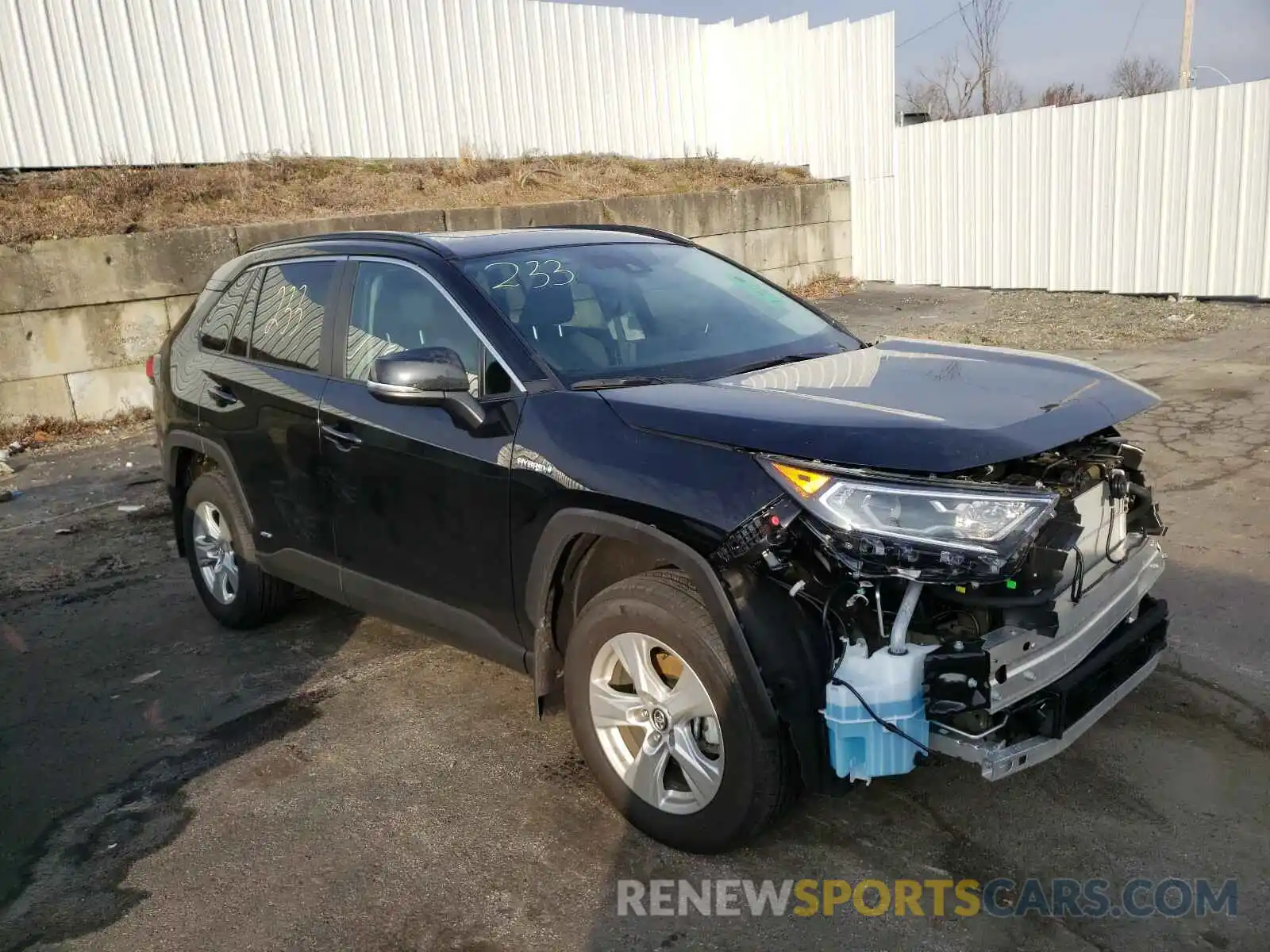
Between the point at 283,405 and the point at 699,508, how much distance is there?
233 cm

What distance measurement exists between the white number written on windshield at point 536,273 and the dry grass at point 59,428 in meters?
7.34

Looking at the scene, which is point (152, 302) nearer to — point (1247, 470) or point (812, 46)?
point (1247, 470)

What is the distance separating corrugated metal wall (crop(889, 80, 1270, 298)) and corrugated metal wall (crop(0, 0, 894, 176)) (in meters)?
1.46

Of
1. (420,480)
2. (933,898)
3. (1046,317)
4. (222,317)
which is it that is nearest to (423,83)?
(1046,317)

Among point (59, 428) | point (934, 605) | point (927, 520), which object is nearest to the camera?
point (927, 520)

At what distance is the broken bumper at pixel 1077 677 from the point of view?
273 centimetres

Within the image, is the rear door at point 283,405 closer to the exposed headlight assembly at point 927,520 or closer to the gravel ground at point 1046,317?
A: the exposed headlight assembly at point 927,520

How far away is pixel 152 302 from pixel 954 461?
9501 millimetres

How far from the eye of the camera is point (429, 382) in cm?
337

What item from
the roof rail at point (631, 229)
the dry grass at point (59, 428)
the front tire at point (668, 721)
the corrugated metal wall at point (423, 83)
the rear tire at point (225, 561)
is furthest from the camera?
the corrugated metal wall at point (423, 83)

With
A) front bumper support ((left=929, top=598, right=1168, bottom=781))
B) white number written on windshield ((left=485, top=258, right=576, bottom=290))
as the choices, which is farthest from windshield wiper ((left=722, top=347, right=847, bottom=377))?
front bumper support ((left=929, top=598, right=1168, bottom=781))

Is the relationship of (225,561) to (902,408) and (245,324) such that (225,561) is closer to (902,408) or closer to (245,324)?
(245,324)

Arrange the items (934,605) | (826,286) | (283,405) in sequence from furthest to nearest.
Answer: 1. (826,286)
2. (283,405)
3. (934,605)

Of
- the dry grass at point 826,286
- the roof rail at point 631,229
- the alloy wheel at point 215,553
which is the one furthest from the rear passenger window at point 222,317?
the dry grass at point 826,286
